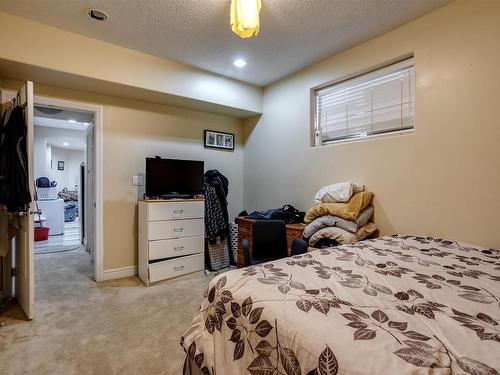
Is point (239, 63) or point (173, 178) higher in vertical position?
point (239, 63)

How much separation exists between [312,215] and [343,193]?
1.26 feet

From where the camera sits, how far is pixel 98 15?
→ 7.53 feet

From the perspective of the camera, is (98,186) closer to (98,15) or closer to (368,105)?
(98,15)

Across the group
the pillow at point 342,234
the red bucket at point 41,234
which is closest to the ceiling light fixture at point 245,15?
the pillow at point 342,234

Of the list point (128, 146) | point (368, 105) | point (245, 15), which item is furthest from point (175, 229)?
point (368, 105)

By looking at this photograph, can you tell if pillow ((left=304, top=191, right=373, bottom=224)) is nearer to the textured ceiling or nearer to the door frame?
the textured ceiling

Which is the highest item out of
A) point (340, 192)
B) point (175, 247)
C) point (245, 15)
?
point (245, 15)

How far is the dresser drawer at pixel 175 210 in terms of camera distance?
120 inches

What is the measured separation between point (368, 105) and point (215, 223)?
232 cm

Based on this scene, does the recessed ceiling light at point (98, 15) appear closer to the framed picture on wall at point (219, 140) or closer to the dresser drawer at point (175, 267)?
the framed picture on wall at point (219, 140)

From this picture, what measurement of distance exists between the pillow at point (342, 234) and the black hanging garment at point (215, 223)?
1437mm

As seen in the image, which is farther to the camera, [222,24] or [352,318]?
[222,24]

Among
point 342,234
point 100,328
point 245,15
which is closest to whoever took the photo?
point 245,15

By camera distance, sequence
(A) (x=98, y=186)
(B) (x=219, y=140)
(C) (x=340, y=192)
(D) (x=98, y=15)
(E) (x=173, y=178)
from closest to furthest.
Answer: (D) (x=98, y=15) < (C) (x=340, y=192) < (A) (x=98, y=186) < (E) (x=173, y=178) < (B) (x=219, y=140)
